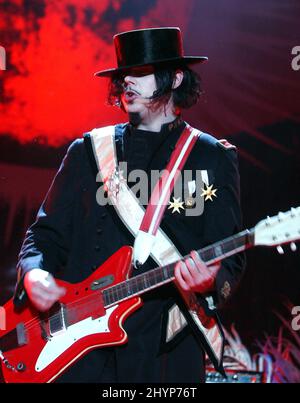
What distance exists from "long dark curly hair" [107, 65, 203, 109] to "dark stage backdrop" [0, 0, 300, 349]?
0.99 meters

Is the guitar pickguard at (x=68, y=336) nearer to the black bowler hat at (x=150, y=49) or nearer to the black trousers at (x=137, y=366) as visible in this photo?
the black trousers at (x=137, y=366)

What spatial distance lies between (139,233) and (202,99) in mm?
1552

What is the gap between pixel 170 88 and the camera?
2879 mm

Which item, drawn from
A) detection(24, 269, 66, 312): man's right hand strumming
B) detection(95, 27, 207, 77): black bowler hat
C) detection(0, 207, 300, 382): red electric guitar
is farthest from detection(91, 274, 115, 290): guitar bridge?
detection(95, 27, 207, 77): black bowler hat

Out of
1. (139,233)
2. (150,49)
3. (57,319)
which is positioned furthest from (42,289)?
(150,49)

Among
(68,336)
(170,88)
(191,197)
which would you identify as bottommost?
(68,336)

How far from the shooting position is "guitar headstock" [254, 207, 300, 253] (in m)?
2.41

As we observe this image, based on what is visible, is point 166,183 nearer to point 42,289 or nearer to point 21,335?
point 42,289

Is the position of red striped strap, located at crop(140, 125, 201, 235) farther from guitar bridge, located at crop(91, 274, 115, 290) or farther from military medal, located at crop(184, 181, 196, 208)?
guitar bridge, located at crop(91, 274, 115, 290)

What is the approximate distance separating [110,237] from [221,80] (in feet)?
5.39

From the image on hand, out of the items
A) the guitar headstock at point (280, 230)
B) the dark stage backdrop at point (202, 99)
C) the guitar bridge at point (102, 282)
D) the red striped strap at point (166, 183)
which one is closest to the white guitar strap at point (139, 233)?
the red striped strap at point (166, 183)

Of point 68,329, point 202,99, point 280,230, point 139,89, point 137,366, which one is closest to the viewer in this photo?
point 280,230

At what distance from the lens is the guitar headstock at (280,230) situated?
94.8 inches

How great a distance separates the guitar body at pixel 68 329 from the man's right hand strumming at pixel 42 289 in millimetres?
97
